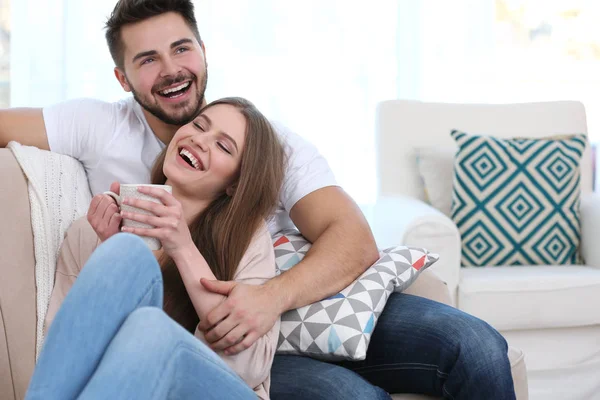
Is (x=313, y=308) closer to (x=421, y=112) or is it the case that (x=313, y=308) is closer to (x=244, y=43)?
(x=421, y=112)

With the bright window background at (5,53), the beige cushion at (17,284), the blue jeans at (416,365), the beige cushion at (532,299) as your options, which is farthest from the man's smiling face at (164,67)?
the bright window background at (5,53)

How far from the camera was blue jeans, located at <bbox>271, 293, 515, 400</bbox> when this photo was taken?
1.40 m

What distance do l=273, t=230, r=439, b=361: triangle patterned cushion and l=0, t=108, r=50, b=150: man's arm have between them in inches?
26.2

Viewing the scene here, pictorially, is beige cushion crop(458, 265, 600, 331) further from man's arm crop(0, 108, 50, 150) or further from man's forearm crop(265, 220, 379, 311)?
man's arm crop(0, 108, 50, 150)

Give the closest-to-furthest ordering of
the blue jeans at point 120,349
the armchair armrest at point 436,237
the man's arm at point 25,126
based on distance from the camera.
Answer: the blue jeans at point 120,349 → the man's arm at point 25,126 → the armchair armrest at point 436,237

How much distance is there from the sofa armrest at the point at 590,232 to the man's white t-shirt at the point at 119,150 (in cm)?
123

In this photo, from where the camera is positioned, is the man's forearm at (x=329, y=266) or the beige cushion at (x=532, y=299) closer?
the man's forearm at (x=329, y=266)

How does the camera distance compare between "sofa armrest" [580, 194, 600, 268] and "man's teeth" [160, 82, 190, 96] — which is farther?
"sofa armrest" [580, 194, 600, 268]

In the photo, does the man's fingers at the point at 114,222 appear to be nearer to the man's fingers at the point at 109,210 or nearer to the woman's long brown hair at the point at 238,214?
the man's fingers at the point at 109,210

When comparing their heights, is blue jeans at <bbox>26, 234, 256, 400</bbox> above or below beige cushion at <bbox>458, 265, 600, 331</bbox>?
above

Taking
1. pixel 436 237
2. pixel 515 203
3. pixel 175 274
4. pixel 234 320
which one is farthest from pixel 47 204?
pixel 515 203

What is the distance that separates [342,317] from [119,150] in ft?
2.45

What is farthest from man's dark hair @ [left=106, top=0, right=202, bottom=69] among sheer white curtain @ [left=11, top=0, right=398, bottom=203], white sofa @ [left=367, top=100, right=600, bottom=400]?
sheer white curtain @ [left=11, top=0, right=398, bottom=203]

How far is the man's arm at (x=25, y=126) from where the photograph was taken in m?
1.79
